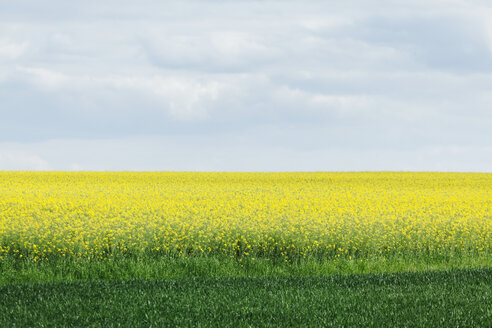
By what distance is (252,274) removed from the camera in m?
14.8

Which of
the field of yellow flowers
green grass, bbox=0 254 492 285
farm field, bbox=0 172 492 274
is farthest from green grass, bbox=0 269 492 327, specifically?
the field of yellow flowers

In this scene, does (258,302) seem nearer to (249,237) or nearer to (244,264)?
(244,264)

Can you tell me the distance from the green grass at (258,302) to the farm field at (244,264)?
0.03 meters

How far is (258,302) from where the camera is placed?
1081 cm

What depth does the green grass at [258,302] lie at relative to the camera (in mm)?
9758

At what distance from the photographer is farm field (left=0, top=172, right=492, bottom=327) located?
10.2m

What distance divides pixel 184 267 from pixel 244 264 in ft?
5.73

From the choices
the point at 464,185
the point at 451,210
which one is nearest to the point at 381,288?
the point at 451,210

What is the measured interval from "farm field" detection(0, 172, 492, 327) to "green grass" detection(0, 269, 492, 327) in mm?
34

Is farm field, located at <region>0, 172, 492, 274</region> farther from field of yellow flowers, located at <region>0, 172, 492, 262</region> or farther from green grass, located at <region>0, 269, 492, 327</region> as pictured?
green grass, located at <region>0, 269, 492, 327</region>

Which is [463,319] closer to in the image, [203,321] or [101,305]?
[203,321]

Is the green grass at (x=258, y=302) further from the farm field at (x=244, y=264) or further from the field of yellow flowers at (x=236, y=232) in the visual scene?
the field of yellow flowers at (x=236, y=232)

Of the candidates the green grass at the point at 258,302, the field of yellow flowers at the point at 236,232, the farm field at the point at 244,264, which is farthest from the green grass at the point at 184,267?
the green grass at the point at 258,302

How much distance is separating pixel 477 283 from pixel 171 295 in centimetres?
747
